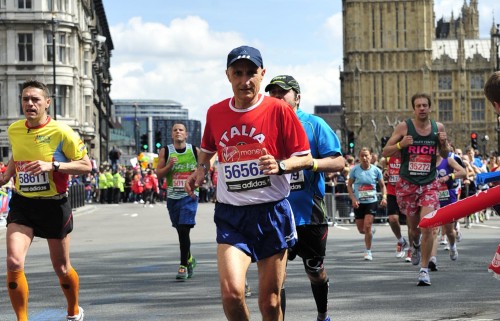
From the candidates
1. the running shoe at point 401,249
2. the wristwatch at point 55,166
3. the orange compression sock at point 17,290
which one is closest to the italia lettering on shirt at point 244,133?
the wristwatch at point 55,166

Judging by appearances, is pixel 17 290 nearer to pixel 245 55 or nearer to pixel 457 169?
pixel 245 55

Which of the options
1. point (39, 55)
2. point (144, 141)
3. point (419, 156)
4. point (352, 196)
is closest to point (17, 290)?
point (419, 156)

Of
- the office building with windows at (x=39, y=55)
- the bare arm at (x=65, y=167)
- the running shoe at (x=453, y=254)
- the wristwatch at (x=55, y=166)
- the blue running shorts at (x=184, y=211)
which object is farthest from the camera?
the office building with windows at (x=39, y=55)

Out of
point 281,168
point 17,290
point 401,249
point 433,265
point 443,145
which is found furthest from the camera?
point 401,249

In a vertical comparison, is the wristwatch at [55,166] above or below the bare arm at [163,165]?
above

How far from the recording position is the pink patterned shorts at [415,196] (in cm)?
1263

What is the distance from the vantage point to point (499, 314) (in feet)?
31.6

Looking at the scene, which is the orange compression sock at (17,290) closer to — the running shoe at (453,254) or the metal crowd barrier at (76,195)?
the running shoe at (453,254)

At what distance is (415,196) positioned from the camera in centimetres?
1273

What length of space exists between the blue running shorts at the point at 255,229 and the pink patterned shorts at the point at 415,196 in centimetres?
608

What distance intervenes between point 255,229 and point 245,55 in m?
1.03

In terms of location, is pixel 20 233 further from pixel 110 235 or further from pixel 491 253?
pixel 110 235

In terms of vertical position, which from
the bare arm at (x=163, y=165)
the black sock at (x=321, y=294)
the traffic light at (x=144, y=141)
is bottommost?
the black sock at (x=321, y=294)

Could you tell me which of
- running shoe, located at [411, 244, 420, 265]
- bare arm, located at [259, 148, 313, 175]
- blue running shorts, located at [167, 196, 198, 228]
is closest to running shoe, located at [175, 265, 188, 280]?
blue running shorts, located at [167, 196, 198, 228]
